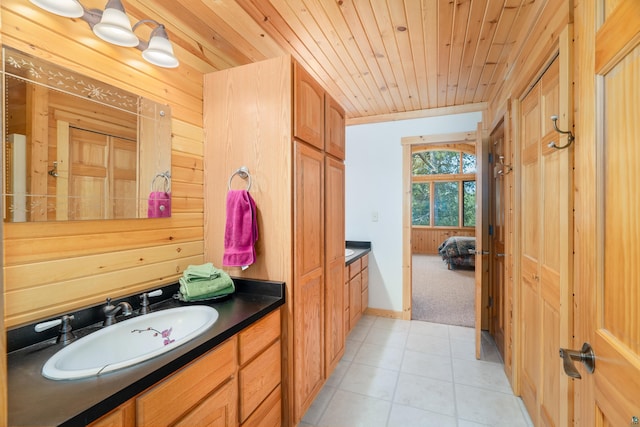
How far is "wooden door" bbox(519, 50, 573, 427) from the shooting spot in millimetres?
1284

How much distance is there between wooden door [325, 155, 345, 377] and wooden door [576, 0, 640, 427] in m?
1.46

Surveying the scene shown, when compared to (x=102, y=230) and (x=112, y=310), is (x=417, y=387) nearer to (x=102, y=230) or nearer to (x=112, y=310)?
(x=112, y=310)

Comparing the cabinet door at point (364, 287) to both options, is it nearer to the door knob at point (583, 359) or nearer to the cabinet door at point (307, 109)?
the cabinet door at point (307, 109)

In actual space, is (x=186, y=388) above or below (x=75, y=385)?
below

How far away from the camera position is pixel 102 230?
1297 mm

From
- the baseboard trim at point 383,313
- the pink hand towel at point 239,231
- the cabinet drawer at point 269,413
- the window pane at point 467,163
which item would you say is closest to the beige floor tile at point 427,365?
the baseboard trim at point 383,313

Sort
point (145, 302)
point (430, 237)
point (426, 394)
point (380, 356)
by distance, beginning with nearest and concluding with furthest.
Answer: point (145, 302), point (426, 394), point (380, 356), point (430, 237)

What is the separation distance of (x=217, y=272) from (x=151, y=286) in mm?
342

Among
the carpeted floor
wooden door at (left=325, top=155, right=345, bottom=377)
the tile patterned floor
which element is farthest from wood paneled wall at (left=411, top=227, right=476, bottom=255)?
wooden door at (left=325, top=155, right=345, bottom=377)

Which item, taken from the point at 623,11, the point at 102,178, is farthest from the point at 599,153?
the point at 102,178

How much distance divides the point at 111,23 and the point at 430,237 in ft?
28.3

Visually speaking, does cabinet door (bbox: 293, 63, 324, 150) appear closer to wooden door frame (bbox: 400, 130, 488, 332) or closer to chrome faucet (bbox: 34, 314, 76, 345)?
chrome faucet (bbox: 34, 314, 76, 345)

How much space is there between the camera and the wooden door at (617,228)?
636 mm

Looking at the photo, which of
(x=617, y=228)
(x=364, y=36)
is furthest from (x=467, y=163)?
(x=617, y=228)
